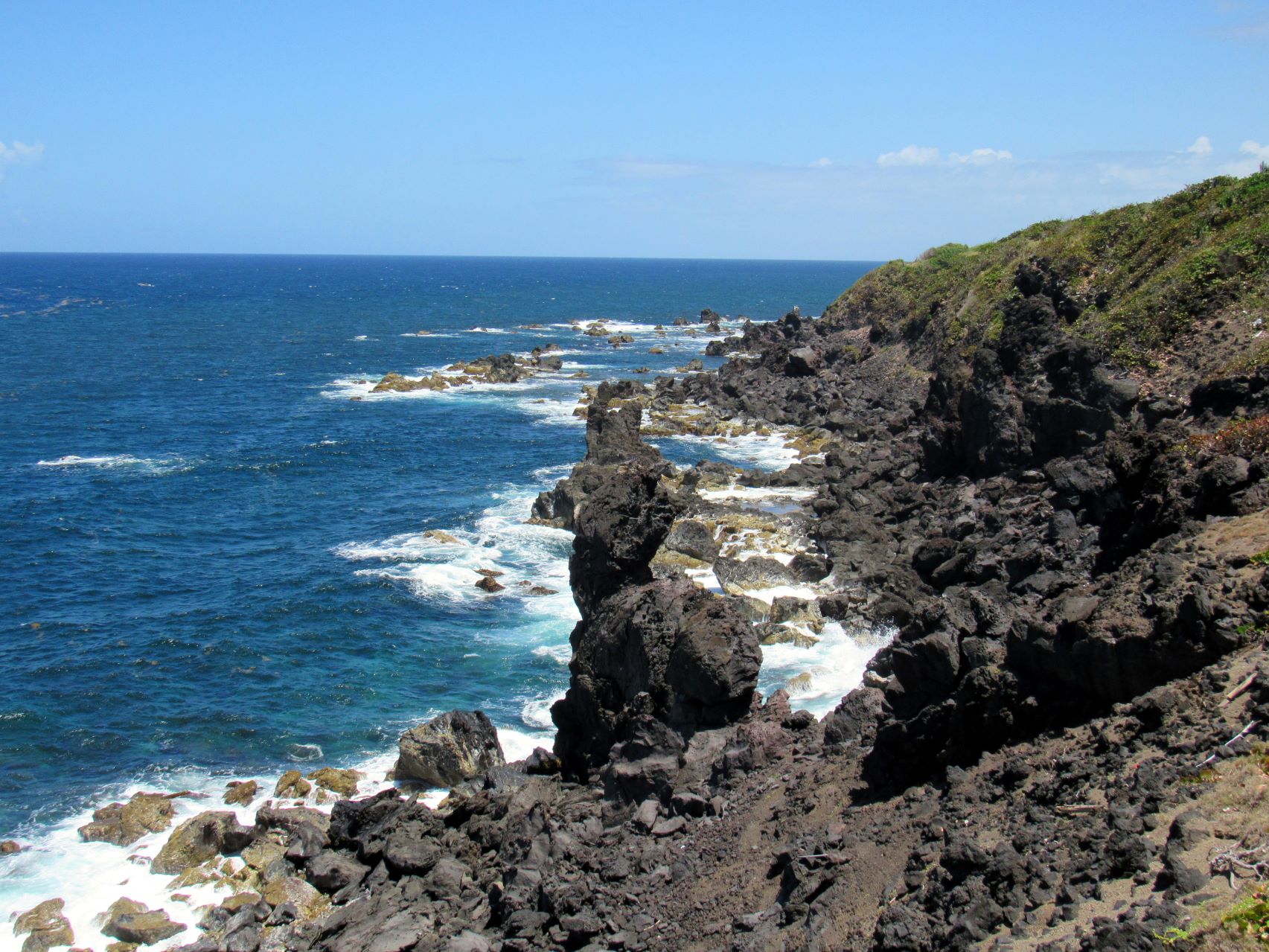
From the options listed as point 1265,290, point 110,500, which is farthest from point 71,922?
point 1265,290

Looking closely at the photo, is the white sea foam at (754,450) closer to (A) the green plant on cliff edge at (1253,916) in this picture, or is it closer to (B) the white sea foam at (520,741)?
(B) the white sea foam at (520,741)

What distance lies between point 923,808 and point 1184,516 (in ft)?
31.3

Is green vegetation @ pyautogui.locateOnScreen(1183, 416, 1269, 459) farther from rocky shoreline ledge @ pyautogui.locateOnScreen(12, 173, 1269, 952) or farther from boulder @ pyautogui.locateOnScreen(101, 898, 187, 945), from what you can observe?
boulder @ pyautogui.locateOnScreen(101, 898, 187, 945)

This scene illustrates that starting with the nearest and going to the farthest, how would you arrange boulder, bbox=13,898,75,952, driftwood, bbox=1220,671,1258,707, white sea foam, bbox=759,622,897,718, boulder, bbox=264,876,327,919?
driftwood, bbox=1220,671,1258,707
boulder, bbox=13,898,75,952
boulder, bbox=264,876,327,919
white sea foam, bbox=759,622,897,718

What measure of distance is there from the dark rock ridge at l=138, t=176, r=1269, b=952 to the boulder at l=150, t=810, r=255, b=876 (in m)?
0.74

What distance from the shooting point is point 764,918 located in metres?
15.3

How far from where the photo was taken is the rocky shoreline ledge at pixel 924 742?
12883 mm

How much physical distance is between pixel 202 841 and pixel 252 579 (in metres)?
20.6

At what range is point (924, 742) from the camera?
17.8 m

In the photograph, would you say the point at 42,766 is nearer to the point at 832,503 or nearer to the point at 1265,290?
the point at 832,503

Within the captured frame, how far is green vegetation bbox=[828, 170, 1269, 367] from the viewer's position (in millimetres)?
41375

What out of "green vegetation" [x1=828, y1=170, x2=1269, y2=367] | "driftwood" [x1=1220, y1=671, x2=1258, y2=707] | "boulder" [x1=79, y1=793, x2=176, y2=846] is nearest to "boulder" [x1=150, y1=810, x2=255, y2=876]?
"boulder" [x1=79, y1=793, x2=176, y2=846]

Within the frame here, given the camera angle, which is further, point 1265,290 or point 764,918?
point 1265,290

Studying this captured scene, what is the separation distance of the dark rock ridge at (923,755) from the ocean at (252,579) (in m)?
5.77
